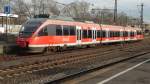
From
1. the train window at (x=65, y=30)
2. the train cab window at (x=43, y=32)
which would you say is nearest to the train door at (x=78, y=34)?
the train window at (x=65, y=30)

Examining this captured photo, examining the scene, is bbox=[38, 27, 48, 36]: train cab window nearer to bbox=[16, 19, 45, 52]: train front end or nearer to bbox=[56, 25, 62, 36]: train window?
bbox=[16, 19, 45, 52]: train front end

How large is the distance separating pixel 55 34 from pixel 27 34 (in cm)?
324

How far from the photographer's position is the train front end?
91.5ft

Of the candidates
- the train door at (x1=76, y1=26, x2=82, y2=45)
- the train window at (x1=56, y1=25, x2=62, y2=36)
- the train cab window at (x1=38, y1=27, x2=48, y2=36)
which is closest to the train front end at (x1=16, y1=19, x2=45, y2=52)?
the train cab window at (x1=38, y1=27, x2=48, y2=36)

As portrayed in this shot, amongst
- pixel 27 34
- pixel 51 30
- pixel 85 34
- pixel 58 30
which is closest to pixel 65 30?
pixel 58 30

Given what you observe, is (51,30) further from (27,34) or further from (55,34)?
(27,34)

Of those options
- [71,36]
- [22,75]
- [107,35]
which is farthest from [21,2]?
[22,75]

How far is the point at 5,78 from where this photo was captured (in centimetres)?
1447

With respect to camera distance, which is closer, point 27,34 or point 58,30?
point 27,34

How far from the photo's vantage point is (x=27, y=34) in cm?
2839

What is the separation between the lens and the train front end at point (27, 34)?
27.9 m

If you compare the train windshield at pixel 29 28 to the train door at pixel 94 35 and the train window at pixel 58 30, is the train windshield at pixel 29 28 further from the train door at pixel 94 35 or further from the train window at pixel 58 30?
the train door at pixel 94 35

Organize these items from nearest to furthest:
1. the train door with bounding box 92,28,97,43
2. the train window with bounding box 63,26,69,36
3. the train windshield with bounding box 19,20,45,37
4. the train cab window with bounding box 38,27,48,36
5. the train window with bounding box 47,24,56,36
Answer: the train windshield with bounding box 19,20,45,37
the train cab window with bounding box 38,27,48,36
the train window with bounding box 47,24,56,36
the train window with bounding box 63,26,69,36
the train door with bounding box 92,28,97,43

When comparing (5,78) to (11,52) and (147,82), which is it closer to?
(147,82)
